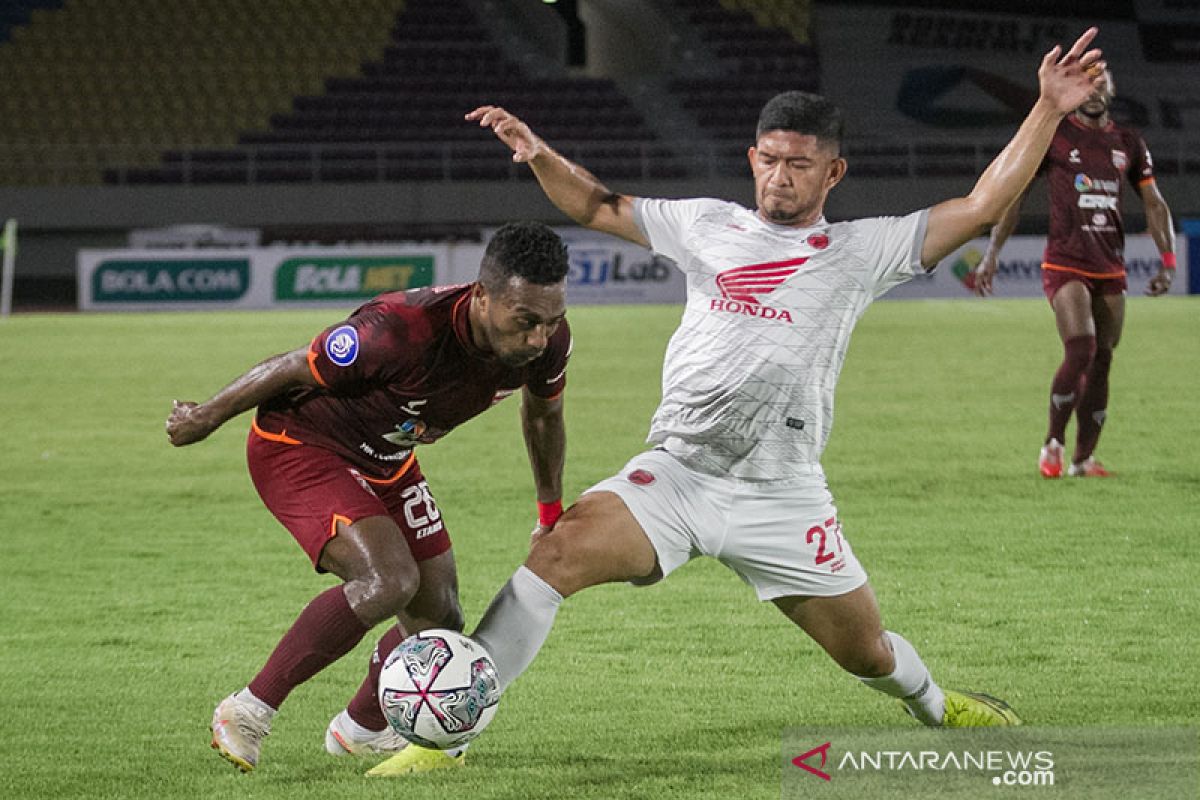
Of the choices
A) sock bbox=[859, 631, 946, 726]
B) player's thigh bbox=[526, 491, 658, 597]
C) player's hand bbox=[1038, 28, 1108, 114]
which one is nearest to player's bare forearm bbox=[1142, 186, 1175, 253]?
player's hand bbox=[1038, 28, 1108, 114]

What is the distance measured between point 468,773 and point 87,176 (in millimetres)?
29589

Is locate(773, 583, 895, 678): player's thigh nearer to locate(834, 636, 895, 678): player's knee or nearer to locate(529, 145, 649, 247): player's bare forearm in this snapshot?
locate(834, 636, 895, 678): player's knee

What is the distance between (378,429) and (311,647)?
67 cm

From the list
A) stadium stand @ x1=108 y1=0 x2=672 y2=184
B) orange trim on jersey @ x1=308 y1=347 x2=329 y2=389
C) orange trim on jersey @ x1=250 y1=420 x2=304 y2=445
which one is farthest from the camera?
stadium stand @ x1=108 y1=0 x2=672 y2=184

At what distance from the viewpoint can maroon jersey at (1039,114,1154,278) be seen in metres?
10.1

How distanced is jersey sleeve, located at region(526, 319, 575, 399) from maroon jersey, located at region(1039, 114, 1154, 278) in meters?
5.88

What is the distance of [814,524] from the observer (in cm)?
461

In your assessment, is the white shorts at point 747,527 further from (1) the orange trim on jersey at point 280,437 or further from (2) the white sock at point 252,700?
(2) the white sock at point 252,700

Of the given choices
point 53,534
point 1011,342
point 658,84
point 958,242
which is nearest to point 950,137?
point 658,84

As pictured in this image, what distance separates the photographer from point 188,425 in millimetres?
4793

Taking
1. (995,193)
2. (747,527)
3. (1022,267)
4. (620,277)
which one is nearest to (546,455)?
(747,527)

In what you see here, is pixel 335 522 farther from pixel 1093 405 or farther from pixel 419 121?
pixel 419 121

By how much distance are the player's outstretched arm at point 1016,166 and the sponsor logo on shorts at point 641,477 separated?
957mm

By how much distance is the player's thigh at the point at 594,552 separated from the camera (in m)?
4.47
